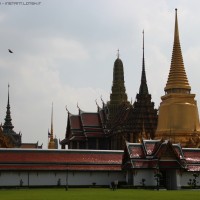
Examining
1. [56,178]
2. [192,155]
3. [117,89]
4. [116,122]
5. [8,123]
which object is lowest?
[56,178]

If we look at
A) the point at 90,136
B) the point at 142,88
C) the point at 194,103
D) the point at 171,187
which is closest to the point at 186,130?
the point at 194,103

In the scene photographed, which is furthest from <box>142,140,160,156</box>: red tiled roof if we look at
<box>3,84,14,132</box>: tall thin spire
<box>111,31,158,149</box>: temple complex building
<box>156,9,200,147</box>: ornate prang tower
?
<box>3,84,14,132</box>: tall thin spire

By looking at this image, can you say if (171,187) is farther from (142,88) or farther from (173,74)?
(142,88)

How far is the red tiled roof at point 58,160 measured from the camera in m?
53.3

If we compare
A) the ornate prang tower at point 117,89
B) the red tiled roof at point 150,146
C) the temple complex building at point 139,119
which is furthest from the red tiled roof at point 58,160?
the ornate prang tower at point 117,89

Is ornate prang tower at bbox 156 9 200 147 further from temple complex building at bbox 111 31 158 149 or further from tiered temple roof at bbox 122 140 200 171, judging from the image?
tiered temple roof at bbox 122 140 200 171

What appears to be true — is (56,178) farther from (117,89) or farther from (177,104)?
(117,89)

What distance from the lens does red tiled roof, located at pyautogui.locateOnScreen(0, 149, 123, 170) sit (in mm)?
53312

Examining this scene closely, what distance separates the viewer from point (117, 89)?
92.4m

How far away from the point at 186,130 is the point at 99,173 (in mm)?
20240

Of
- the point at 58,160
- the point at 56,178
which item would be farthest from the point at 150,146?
the point at 56,178

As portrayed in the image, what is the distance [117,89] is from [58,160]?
3928 centimetres

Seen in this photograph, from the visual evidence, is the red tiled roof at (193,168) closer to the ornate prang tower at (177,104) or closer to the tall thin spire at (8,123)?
the ornate prang tower at (177,104)

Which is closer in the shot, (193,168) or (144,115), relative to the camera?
(193,168)
